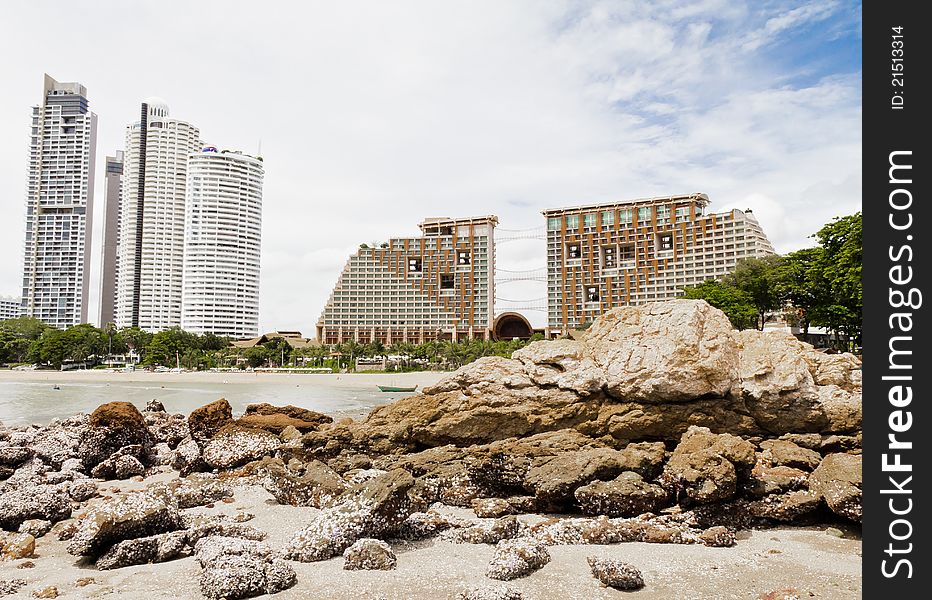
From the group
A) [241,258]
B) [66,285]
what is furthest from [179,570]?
[66,285]

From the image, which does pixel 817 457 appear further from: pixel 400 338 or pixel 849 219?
pixel 400 338

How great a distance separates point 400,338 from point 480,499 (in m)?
95.4

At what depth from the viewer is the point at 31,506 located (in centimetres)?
869

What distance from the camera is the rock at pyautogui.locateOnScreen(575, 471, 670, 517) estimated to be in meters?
8.39

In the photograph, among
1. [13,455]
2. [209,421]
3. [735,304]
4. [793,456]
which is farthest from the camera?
[735,304]

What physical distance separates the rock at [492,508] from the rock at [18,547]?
6.00 meters

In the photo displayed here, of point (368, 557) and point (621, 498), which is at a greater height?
point (621, 498)

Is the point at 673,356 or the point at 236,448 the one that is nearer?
the point at 673,356

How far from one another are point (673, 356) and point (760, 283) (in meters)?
36.1

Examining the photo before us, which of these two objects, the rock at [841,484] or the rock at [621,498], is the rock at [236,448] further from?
the rock at [841,484]

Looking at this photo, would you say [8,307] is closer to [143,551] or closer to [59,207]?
[59,207]

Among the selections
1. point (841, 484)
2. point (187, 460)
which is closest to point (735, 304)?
point (841, 484)

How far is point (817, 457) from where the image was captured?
9883 mm

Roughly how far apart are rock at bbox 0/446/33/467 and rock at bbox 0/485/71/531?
409 centimetres
